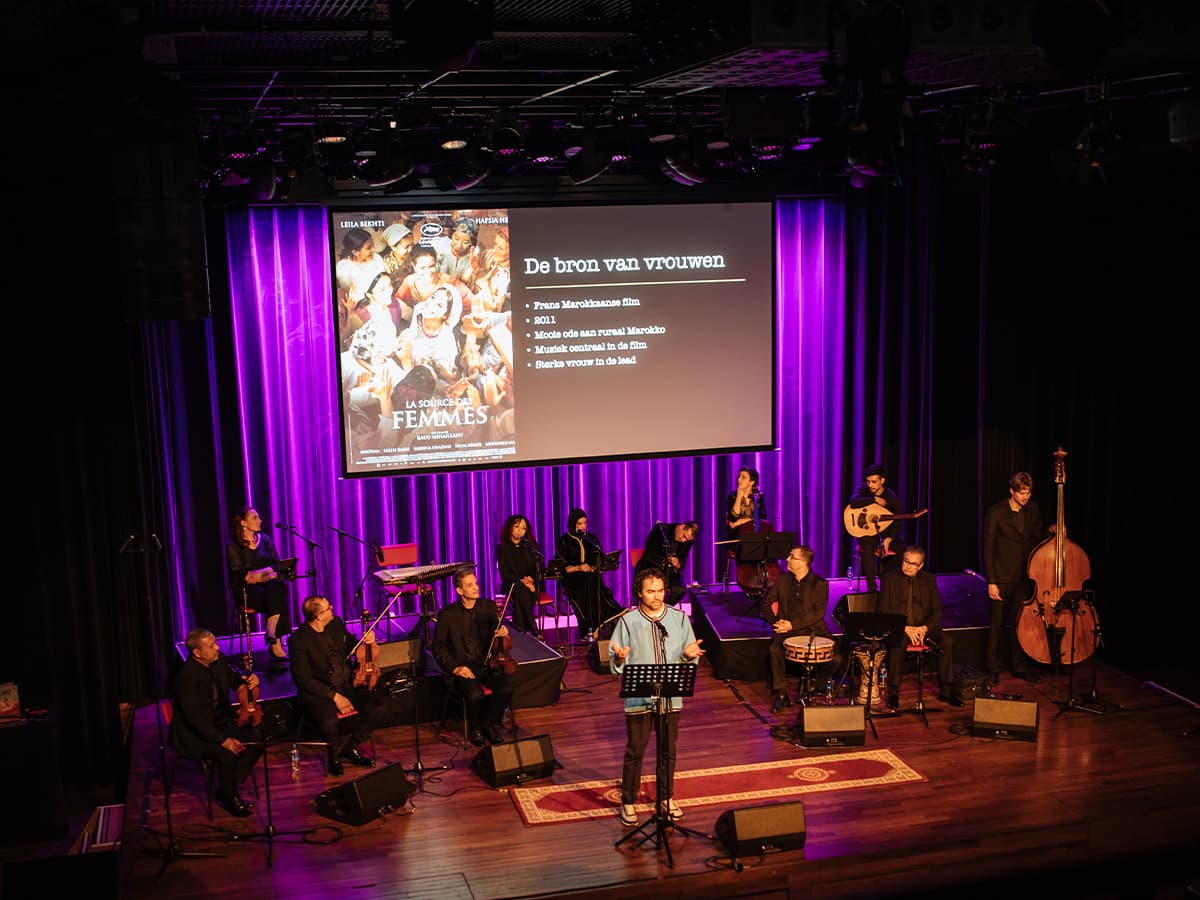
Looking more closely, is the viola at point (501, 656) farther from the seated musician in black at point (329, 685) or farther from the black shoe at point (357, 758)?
the black shoe at point (357, 758)

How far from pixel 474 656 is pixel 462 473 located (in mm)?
2937

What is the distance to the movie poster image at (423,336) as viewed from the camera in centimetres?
1102

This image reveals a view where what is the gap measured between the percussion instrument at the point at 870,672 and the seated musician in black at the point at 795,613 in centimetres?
25

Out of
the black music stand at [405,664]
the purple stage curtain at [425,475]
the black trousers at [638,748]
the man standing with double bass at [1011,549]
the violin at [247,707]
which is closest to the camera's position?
the black trousers at [638,748]

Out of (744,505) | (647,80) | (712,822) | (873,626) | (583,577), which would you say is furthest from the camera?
(744,505)

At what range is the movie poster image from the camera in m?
11.0

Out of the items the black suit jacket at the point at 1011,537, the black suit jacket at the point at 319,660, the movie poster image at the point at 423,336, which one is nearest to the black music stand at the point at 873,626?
the black suit jacket at the point at 1011,537

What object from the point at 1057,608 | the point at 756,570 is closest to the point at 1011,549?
the point at 1057,608

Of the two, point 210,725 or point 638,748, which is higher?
point 210,725

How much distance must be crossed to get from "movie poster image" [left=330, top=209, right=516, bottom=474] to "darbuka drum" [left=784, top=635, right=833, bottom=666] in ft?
11.0

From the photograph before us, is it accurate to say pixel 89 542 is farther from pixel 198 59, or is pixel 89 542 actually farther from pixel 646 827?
pixel 646 827

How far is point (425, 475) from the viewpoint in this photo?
11703 mm

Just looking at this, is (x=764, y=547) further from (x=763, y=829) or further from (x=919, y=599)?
(x=763, y=829)

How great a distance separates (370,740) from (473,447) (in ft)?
9.82
